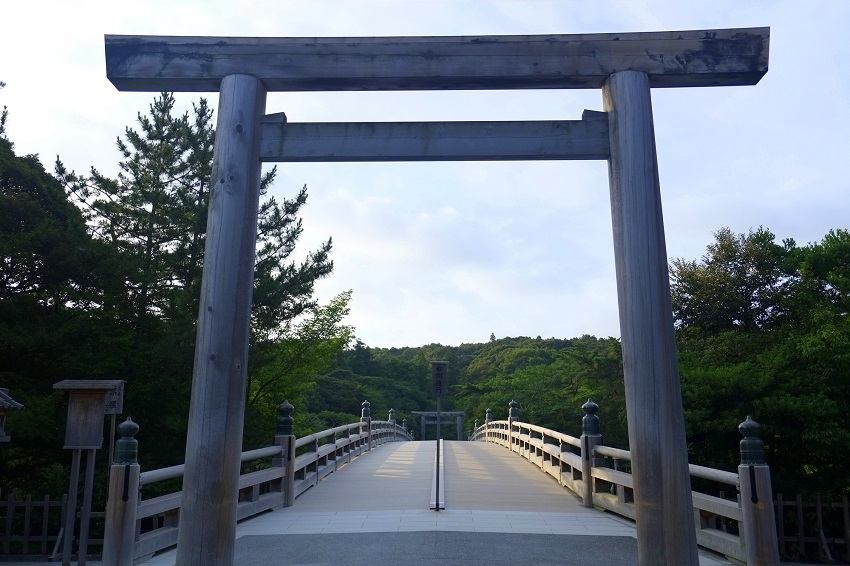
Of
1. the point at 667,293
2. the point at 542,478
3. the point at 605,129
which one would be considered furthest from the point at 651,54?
the point at 542,478

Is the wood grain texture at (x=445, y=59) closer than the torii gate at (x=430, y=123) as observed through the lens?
No

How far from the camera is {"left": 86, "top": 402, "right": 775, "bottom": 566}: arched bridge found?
5.65 meters

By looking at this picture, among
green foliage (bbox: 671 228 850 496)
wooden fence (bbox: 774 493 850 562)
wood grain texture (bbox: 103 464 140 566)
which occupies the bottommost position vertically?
wooden fence (bbox: 774 493 850 562)

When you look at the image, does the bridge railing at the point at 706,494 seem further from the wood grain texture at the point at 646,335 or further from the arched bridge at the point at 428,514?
A: the wood grain texture at the point at 646,335

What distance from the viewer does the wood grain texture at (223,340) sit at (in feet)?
15.0

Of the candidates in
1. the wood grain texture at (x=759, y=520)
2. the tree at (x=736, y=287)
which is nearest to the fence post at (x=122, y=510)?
the wood grain texture at (x=759, y=520)

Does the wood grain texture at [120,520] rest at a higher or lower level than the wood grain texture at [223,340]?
lower

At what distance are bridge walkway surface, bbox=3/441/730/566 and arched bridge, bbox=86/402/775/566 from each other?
0.6 inches

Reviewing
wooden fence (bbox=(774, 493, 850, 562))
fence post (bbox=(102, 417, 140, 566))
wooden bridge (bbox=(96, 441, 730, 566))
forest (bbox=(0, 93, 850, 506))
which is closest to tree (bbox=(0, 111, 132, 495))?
forest (bbox=(0, 93, 850, 506))

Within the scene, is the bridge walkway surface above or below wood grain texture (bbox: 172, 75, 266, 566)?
below

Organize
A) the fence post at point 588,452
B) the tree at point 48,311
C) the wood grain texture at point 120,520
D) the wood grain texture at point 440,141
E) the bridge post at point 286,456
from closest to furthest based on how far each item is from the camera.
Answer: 1. the wood grain texture at point 440,141
2. the wood grain texture at point 120,520
3. the fence post at point 588,452
4. the bridge post at point 286,456
5. the tree at point 48,311

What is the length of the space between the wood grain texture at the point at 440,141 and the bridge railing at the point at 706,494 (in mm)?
2881

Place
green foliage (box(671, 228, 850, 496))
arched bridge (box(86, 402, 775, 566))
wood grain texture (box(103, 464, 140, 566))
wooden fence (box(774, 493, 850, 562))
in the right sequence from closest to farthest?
wood grain texture (box(103, 464, 140, 566)) < arched bridge (box(86, 402, 775, 566)) < wooden fence (box(774, 493, 850, 562)) < green foliage (box(671, 228, 850, 496))

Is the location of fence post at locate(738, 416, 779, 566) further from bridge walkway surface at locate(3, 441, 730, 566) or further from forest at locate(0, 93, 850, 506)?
forest at locate(0, 93, 850, 506)
